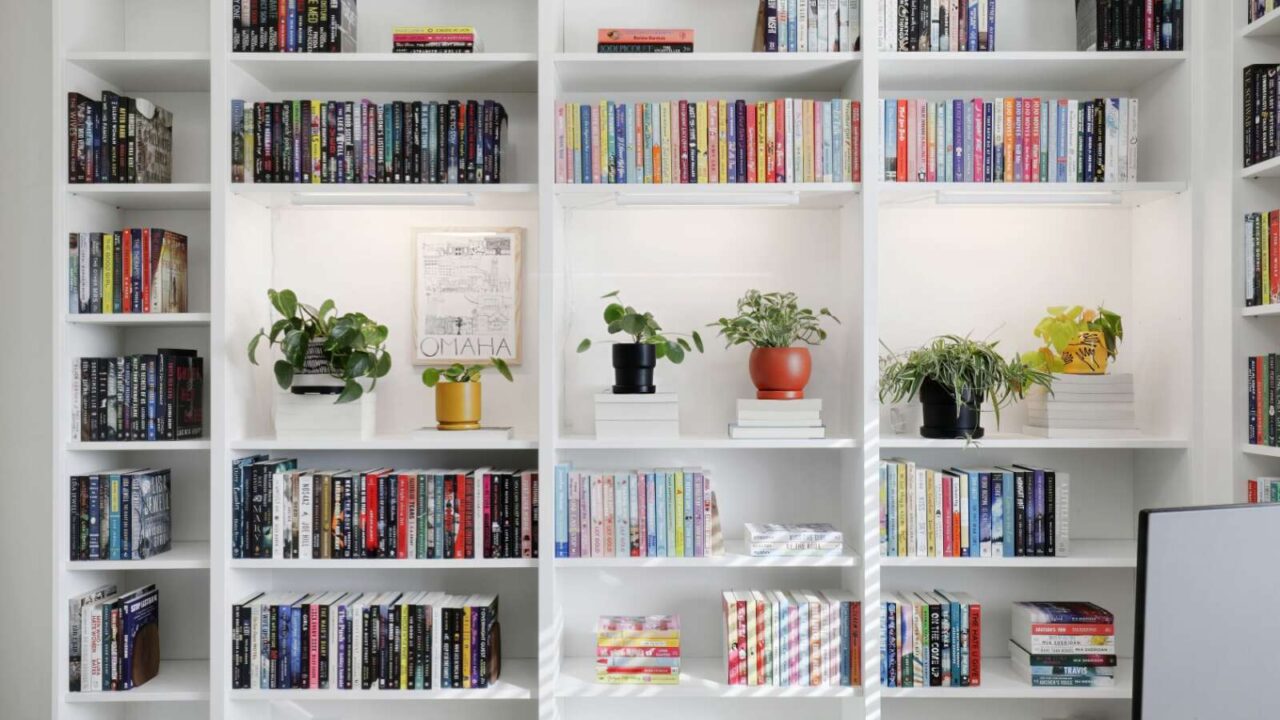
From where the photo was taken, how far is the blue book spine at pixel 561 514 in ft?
7.55

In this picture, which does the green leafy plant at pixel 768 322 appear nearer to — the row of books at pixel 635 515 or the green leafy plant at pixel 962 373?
the green leafy plant at pixel 962 373

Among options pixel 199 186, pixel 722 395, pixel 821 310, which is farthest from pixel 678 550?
pixel 199 186

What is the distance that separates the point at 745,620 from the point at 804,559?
0.22m

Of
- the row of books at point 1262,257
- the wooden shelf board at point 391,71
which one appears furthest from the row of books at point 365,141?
the row of books at point 1262,257

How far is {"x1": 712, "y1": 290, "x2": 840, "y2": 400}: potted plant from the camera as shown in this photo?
236 cm

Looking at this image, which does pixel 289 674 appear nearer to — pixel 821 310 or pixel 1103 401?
pixel 821 310

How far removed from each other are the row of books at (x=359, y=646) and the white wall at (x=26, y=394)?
28.1 inches

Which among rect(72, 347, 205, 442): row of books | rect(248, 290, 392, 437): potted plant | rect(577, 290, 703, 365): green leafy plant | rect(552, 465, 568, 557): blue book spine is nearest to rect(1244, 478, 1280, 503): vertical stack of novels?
rect(577, 290, 703, 365): green leafy plant

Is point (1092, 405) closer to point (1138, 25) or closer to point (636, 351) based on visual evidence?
point (1138, 25)

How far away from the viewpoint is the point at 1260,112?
2119mm

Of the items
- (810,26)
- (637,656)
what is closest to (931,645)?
(637,656)

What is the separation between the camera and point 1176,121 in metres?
2.35

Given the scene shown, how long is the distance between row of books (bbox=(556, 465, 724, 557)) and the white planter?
1.77 ft

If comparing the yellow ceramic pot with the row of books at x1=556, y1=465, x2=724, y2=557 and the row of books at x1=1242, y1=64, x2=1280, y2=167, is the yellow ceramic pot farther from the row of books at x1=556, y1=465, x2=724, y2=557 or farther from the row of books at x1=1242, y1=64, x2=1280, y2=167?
the row of books at x1=556, y1=465, x2=724, y2=557
